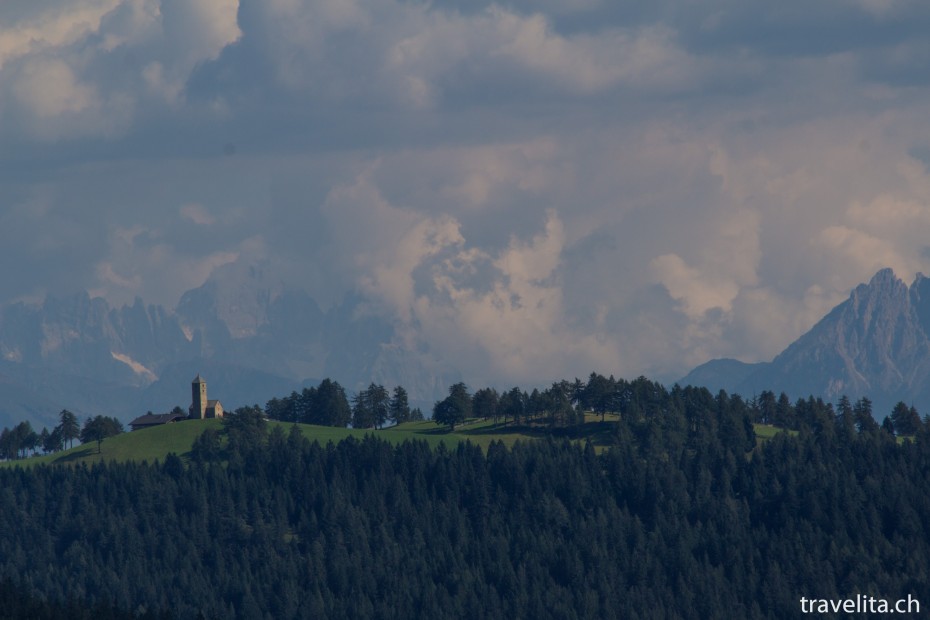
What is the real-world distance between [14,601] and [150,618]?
51.7ft

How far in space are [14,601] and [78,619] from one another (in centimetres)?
899

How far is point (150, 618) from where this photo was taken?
7741 inches

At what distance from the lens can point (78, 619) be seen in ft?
620

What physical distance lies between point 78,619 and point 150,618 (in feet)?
33.4

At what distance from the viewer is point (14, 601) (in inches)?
7579
